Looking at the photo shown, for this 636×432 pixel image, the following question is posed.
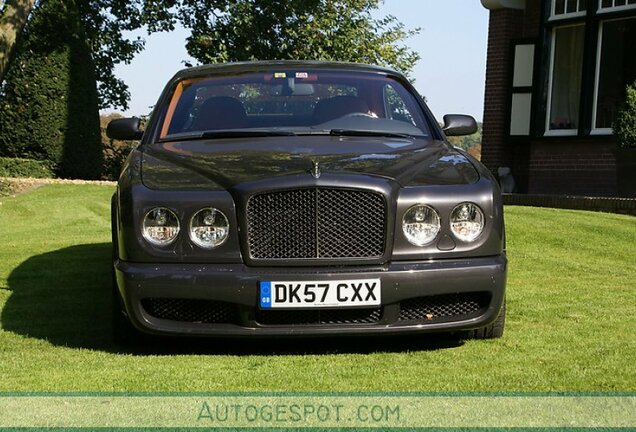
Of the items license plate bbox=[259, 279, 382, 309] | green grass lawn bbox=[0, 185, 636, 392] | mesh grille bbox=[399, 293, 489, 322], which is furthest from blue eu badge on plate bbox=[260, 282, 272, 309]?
mesh grille bbox=[399, 293, 489, 322]

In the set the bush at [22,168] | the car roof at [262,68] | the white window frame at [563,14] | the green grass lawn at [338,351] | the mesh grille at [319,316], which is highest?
the white window frame at [563,14]

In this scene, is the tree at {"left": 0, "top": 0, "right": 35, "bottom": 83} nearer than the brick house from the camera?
Yes

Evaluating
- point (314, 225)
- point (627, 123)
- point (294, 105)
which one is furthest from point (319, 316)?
point (627, 123)

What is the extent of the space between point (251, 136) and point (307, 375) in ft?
5.87

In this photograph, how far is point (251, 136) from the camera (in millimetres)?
5566

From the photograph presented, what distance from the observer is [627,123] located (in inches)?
531

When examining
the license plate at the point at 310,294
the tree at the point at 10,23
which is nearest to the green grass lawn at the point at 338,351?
the license plate at the point at 310,294

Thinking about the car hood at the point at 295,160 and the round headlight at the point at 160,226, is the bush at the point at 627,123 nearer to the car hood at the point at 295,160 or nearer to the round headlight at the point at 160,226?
the car hood at the point at 295,160

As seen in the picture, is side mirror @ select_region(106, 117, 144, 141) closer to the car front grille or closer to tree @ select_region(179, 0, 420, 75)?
the car front grille

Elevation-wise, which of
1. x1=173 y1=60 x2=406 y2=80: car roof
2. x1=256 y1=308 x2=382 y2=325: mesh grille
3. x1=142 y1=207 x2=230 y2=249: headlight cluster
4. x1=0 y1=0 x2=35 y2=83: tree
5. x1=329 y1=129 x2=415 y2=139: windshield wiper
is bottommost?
x1=256 y1=308 x2=382 y2=325: mesh grille

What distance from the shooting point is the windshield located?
226 inches

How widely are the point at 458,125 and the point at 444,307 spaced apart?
188 centimetres

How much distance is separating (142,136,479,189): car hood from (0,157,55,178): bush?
13190 mm

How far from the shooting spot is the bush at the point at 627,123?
1344 cm
